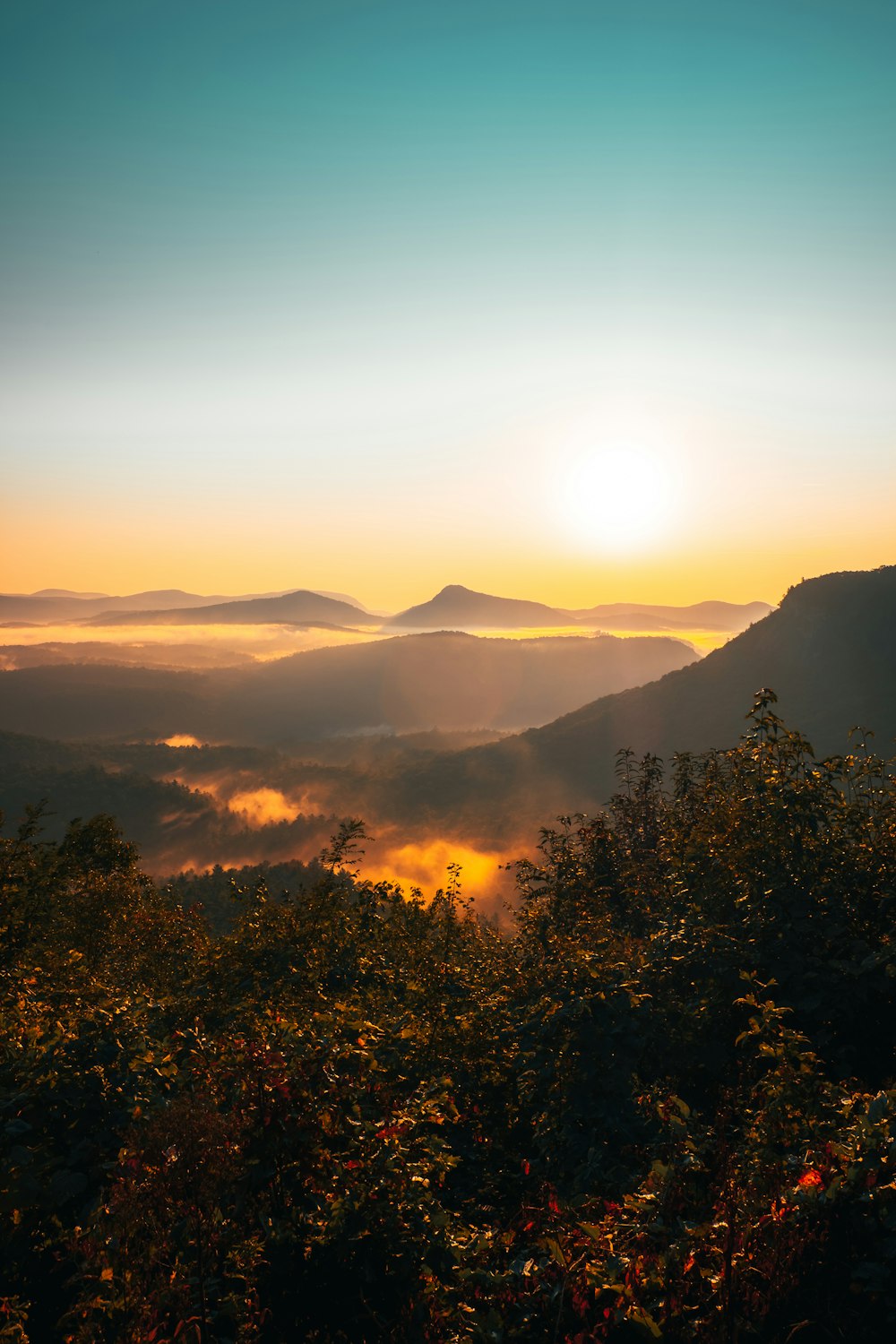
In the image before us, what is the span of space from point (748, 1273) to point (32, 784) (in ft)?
524

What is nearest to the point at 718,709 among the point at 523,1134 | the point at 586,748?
the point at 586,748

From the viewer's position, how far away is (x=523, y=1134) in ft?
30.8

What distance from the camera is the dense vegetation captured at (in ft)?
16.6

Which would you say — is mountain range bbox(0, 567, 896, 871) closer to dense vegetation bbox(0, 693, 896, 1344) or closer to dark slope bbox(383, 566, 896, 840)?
dark slope bbox(383, 566, 896, 840)

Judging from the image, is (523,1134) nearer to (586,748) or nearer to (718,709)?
(718,709)

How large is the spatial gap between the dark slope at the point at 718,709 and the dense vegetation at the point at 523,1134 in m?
89.1

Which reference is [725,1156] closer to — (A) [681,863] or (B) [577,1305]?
(B) [577,1305]

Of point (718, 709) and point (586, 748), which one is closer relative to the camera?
point (718, 709)

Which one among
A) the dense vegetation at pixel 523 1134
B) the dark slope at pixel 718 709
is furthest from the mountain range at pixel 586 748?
the dense vegetation at pixel 523 1134

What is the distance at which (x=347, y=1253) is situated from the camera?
5586mm

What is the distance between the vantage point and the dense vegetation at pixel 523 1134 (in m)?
5.05

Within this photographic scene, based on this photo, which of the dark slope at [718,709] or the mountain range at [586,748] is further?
the mountain range at [586,748]

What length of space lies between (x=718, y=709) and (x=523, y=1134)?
10460cm

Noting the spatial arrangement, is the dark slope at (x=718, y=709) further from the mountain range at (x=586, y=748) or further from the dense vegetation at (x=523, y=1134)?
the dense vegetation at (x=523, y=1134)
